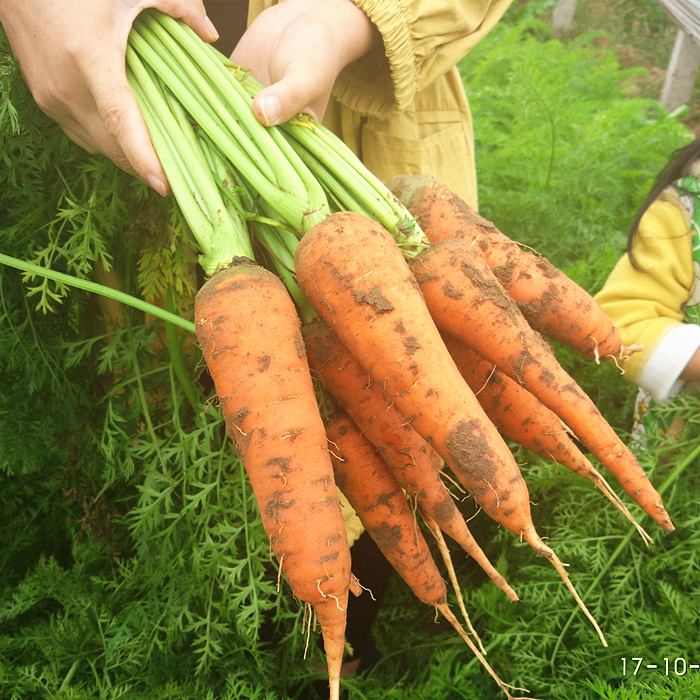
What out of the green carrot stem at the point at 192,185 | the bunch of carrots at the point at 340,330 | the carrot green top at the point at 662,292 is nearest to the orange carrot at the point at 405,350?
the bunch of carrots at the point at 340,330

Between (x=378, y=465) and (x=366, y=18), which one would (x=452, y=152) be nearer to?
(x=366, y=18)

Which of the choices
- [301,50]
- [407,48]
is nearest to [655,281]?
[407,48]

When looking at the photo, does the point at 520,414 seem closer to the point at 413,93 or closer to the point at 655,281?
the point at 413,93

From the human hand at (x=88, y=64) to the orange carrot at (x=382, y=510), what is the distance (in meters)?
0.61

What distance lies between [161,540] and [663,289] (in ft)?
5.38

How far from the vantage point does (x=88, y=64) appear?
1.00 m

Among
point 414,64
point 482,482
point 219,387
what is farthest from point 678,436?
point 219,387

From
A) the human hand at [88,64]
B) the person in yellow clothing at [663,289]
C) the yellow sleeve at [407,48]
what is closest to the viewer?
the human hand at [88,64]

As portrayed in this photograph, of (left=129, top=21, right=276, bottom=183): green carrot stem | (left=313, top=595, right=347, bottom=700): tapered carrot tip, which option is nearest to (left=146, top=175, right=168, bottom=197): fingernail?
(left=129, top=21, right=276, bottom=183): green carrot stem

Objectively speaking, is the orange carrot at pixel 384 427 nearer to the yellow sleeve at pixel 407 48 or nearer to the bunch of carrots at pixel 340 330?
the bunch of carrots at pixel 340 330

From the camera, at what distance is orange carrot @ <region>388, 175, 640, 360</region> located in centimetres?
123

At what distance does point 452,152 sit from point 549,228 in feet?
3.50

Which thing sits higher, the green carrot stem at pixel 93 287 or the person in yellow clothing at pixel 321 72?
the person in yellow clothing at pixel 321 72

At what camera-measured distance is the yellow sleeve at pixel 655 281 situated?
1.84 metres
